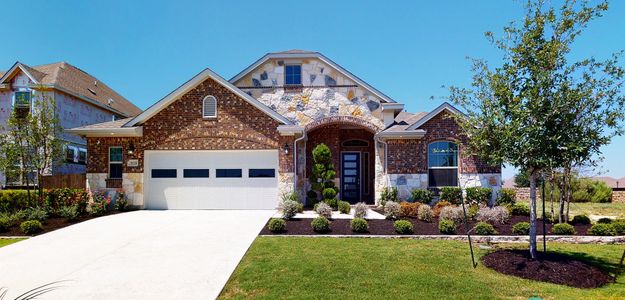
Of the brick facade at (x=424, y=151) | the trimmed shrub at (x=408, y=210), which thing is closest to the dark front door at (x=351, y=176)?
the brick facade at (x=424, y=151)

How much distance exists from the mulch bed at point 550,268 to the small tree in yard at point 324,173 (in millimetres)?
8113

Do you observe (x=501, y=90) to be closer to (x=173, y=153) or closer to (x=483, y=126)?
(x=483, y=126)

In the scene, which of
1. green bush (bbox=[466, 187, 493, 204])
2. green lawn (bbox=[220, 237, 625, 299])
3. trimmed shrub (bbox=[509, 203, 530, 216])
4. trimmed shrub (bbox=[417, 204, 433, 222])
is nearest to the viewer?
green lawn (bbox=[220, 237, 625, 299])

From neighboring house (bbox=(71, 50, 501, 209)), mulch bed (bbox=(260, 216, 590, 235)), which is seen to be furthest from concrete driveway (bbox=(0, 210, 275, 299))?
neighboring house (bbox=(71, 50, 501, 209))

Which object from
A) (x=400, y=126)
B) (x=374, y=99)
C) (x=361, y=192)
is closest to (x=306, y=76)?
(x=374, y=99)

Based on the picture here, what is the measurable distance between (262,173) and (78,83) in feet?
51.2

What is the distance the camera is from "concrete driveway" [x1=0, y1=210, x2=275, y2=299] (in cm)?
620

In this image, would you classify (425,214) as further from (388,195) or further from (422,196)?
(388,195)

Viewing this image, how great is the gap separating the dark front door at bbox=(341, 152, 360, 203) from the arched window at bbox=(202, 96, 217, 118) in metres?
6.86

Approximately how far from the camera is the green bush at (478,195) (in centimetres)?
1538

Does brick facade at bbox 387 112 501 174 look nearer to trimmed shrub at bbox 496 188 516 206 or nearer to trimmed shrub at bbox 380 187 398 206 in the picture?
trimmed shrub at bbox 380 187 398 206

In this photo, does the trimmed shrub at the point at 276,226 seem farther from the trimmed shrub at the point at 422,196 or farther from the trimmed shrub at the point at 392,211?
the trimmed shrub at the point at 422,196

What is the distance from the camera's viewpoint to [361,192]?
19062mm

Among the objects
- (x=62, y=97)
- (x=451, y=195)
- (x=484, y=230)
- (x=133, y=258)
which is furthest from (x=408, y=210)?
(x=62, y=97)
